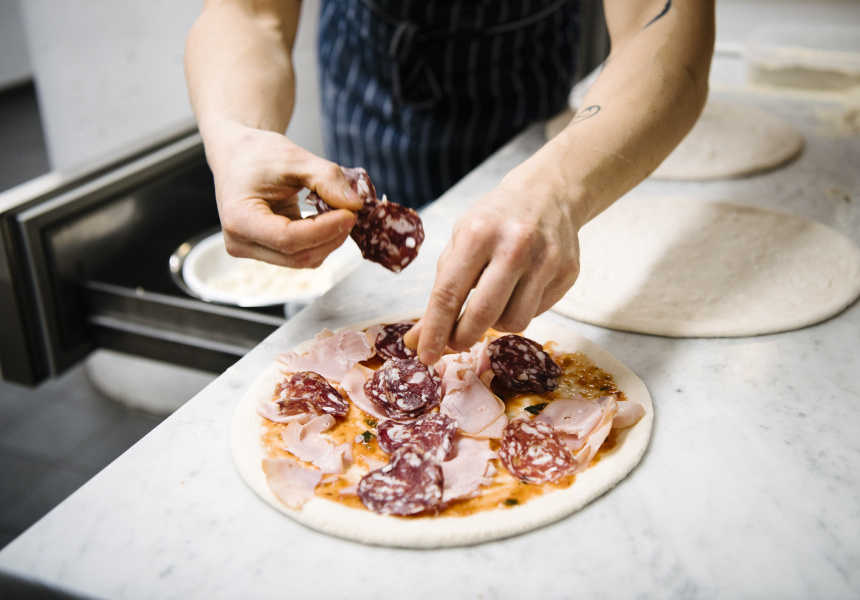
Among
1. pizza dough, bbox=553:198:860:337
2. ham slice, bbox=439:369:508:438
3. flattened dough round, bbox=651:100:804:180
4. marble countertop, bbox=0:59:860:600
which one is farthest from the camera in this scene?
flattened dough round, bbox=651:100:804:180

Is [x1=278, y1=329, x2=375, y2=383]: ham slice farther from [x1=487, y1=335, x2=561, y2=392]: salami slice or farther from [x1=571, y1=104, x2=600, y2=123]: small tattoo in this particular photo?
[x1=571, y1=104, x2=600, y2=123]: small tattoo

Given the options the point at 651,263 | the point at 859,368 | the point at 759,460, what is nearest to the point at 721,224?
the point at 651,263

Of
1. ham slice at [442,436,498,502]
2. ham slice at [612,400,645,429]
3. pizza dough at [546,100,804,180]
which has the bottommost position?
ham slice at [442,436,498,502]

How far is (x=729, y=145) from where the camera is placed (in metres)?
2.00

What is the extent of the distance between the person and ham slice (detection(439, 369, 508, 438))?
0.09 m

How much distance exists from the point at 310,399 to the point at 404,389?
141 millimetres

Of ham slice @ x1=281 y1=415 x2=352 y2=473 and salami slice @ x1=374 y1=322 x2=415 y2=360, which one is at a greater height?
salami slice @ x1=374 y1=322 x2=415 y2=360

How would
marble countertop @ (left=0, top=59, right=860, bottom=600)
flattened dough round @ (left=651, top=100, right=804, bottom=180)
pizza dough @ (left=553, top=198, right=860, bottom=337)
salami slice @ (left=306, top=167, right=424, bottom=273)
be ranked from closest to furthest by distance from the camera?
marble countertop @ (left=0, top=59, right=860, bottom=600) → salami slice @ (left=306, top=167, right=424, bottom=273) → pizza dough @ (left=553, top=198, right=860, bottom=337) → flattened dough round @ (left=651, top=100, right=804, bottom=180)

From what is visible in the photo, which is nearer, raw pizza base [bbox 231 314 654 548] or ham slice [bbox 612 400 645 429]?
raw pizza base [bbox 231 314 654 548]

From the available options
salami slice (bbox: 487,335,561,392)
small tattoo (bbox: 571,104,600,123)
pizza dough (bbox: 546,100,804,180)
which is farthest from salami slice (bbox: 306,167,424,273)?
pizza dough (bbox: 546,100,804,180)

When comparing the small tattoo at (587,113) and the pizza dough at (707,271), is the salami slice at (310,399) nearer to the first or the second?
the pizza dough at (707,271)

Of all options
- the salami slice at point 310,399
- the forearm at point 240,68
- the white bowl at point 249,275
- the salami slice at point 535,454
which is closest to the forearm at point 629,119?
the salami slice at point 535,454

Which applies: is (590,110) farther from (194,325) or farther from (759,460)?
(194,325)

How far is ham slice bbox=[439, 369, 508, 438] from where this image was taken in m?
0.98
